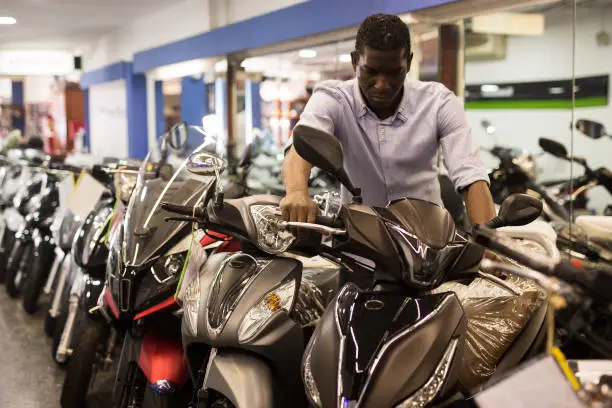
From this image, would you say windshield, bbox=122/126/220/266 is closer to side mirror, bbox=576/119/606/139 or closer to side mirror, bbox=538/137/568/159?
side mirror, bbox=538/137/568/159

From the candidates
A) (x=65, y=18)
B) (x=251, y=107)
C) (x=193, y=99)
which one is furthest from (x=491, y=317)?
(x=65, y=18)

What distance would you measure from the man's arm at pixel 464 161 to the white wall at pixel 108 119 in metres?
9.80

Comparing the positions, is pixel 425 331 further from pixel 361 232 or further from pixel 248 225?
pixel 248 225

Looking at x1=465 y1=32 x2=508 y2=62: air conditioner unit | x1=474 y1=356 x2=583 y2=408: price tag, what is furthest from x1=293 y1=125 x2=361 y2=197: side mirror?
x1=465 y1=32 x2=508 y2=62: air conditioner unit

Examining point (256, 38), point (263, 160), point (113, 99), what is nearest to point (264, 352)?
point (263, 160)

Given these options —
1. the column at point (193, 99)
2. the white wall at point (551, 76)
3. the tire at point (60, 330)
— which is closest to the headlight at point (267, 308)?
the tire at point (60, 330)

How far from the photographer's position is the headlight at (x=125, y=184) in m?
3.06

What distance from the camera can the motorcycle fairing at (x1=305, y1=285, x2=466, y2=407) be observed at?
1.33 meters

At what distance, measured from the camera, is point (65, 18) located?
10461 mm

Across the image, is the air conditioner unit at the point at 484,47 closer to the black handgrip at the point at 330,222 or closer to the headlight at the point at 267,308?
the headlight at the point at 267,308

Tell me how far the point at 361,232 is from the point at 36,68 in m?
14.2

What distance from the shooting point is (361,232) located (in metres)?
1.46

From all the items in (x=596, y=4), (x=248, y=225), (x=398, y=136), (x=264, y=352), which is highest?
(x=596, y=4)

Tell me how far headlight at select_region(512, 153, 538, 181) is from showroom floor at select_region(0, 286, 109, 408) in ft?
8.00
